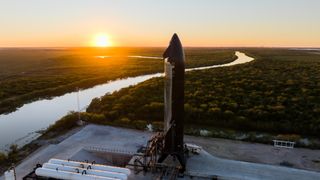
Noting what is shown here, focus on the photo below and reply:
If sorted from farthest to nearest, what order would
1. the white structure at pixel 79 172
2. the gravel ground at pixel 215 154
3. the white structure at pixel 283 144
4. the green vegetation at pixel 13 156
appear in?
1. the white structure at pixel 283 144
2. the green vegetation at pixel 13 156
3. the gravel ground at pixel 215 154
4. the white structure at pixel 79 172

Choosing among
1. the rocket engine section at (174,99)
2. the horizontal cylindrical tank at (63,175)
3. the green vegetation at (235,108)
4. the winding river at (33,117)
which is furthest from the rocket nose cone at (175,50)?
the winding river at (33,117)

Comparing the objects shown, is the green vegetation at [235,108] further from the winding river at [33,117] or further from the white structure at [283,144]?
the winding river at [33,117]

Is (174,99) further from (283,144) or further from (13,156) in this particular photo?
(13,156)

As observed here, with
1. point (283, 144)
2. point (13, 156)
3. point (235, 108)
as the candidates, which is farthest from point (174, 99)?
point (235, 108)

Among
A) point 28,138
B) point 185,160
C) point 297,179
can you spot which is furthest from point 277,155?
point 28,138

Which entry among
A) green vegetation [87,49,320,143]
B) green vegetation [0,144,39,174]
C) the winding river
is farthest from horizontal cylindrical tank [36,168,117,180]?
green vegetation [87,49,320,143]

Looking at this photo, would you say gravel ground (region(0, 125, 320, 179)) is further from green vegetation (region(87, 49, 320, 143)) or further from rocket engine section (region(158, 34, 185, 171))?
green vegetation (region(87, 49, 320, 143))

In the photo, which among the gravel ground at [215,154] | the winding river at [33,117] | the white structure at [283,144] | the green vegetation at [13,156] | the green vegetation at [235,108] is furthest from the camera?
the green vegetation at [235,108]
